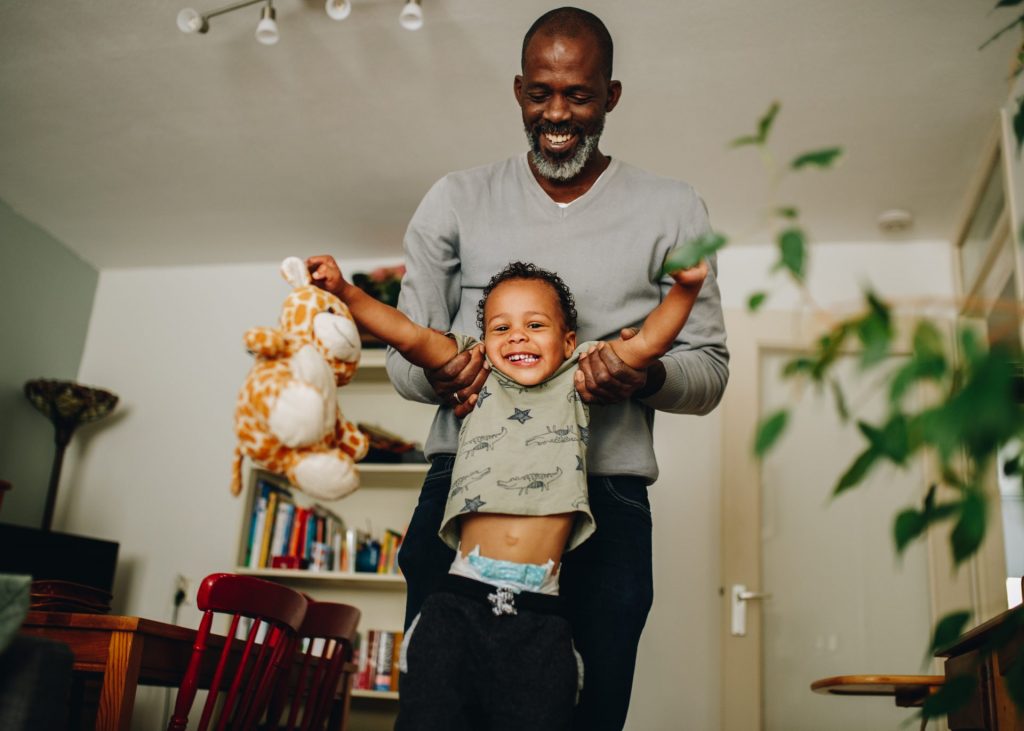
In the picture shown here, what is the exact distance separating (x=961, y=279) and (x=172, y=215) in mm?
3488

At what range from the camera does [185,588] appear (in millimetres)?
4301

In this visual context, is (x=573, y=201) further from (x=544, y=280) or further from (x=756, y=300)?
(x=756, y=300)

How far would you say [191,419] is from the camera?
4.60 meters

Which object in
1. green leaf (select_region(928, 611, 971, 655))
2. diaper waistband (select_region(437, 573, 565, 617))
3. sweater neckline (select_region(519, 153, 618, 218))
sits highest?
sweater neckline (select_region(519, 153, 618, 218))

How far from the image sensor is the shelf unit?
383 centimetres

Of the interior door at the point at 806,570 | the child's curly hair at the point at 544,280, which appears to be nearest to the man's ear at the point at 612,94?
the child's curly hair at the point at 544,280

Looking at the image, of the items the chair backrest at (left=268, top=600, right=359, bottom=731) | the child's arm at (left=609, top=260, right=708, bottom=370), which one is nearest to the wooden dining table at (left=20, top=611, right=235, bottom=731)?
the chair backrest at (left=268, top=600, right=359, bottom=731)

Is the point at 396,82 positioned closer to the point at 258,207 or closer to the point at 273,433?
the point at 258,207

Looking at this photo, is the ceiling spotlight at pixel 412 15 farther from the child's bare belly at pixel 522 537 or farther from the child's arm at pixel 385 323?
the child's bare belly at pixel 522 537

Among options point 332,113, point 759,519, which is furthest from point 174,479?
point 759,519

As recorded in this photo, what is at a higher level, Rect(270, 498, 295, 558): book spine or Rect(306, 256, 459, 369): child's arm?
Rect(306, 256, 459, 369): child's arm

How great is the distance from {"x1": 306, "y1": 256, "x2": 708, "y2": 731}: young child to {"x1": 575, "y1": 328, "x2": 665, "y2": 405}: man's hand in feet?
0.05

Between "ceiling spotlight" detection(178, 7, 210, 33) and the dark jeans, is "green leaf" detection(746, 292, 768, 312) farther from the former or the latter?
"ceiling spotlight" detection(178, 7, 210, 33)

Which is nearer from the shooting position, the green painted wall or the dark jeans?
the dark jeans
